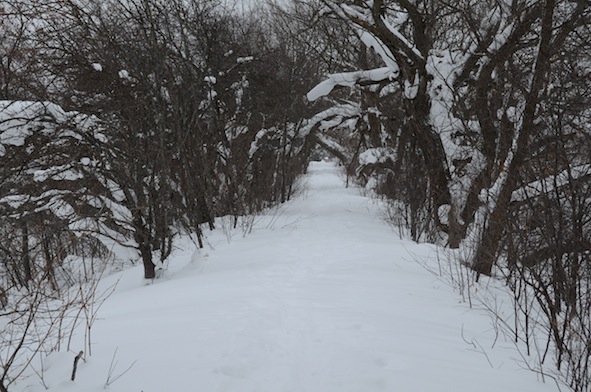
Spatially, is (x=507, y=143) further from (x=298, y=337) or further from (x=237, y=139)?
(x=237, y=139)

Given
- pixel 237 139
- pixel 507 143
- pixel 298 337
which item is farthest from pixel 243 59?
pixel 298 337

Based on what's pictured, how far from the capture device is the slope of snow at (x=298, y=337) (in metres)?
2.40

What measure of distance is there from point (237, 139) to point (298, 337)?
31.5 ft

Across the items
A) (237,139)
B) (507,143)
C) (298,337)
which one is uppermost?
(237,139)

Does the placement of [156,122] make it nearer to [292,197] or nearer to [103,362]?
[103,362]

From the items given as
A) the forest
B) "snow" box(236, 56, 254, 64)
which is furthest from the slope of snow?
"snow" box(236, 56, 254, 64)

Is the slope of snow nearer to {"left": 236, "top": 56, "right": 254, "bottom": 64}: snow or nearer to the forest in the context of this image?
the forest

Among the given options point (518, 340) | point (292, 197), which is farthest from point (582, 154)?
point (292, 197)

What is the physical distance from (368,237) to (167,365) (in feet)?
18.2

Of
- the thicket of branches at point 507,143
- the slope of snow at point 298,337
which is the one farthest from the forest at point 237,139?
the slope of snow at point 298,337

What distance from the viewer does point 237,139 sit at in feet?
39.4

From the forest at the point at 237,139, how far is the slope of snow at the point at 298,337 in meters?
0.52

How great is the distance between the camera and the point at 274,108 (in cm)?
1320

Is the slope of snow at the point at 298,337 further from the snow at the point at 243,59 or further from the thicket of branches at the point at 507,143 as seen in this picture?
the snow at the point at 243,59
